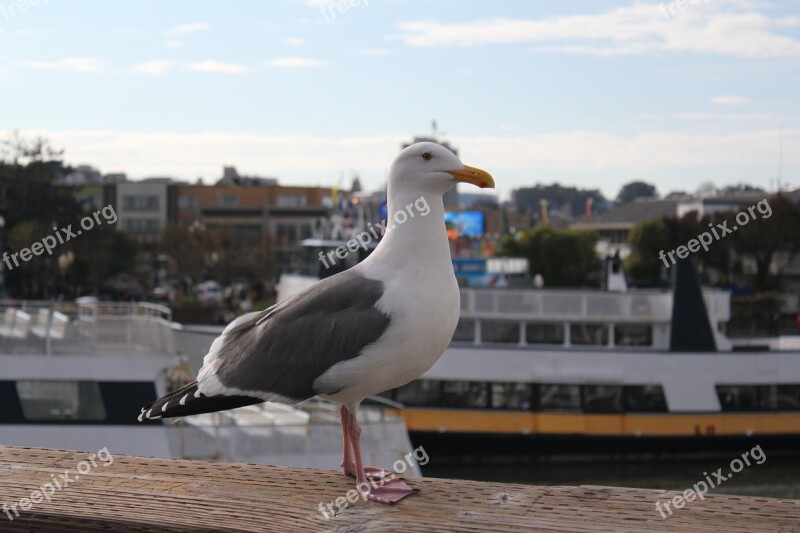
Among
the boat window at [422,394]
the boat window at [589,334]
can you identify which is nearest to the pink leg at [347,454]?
the boat window at [422,394]

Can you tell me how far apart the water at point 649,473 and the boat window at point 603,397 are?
109cm

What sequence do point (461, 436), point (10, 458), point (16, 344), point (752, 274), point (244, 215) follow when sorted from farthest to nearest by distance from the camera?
1. point (244, 215)
2. point (752, 274)
3. point (461, 436)
4. point (16, 344)
5. point (10, 458)

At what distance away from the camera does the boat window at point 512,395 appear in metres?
21.1

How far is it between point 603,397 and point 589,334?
4.39ft

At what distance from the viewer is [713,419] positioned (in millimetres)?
21359

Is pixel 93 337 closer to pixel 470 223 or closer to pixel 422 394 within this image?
pixel 422 394

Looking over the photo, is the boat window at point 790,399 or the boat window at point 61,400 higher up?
the boat window at point 61,400

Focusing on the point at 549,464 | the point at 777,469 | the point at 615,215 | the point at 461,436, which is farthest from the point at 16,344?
the point at 615,215

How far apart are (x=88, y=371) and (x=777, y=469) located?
13.4 meters

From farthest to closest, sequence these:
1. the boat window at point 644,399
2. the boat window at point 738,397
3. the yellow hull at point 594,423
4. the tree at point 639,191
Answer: the tree at point 639,191
the boat window at point 738,397
the boat window at point 644,399
the yellow hull at point 594,423

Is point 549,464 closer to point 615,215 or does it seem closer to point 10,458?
point 10,458

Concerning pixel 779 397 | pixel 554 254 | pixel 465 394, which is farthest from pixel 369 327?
pixel 554 254

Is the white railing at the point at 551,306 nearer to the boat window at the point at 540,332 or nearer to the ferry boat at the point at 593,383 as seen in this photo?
the ferry boat at the point at 593,383

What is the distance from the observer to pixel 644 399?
21.4 m
